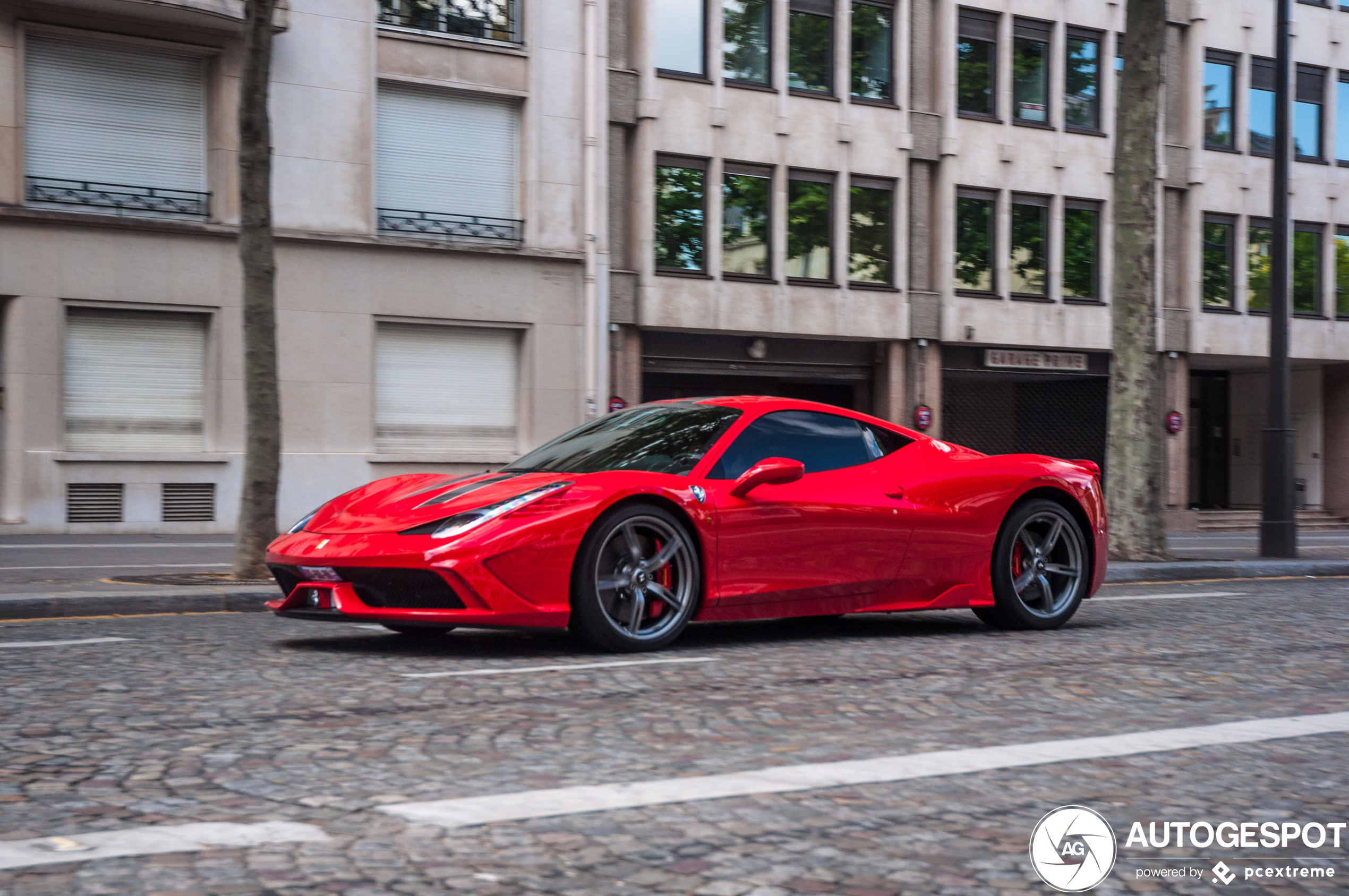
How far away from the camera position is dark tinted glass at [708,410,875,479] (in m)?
7.61

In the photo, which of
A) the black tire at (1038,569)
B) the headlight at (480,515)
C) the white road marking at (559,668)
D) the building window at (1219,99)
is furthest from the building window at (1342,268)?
the headlight at (480,515)

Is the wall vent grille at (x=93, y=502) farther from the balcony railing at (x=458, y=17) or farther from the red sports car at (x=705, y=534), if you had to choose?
the red sports car at (x=705, y=534)

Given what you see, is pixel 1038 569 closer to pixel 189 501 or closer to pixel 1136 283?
pixel 1136 283

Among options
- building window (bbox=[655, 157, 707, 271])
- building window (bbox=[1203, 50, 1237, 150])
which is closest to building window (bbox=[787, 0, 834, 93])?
building window (bbox=[655, 157, 707, 271])

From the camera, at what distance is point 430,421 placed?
22.1 meters

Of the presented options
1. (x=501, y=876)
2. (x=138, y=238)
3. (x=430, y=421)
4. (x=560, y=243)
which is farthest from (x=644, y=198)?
(x=501, y=876)

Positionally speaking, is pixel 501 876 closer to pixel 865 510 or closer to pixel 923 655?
pixel 923 655

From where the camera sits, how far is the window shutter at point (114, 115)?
19.1 meters

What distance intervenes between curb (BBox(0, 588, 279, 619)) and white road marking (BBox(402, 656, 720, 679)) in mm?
3291

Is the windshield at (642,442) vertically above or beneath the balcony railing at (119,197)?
beneath

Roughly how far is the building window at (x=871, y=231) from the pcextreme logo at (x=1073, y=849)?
73.9ft

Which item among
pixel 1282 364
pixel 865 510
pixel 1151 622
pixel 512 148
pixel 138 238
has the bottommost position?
pixel 1151 622

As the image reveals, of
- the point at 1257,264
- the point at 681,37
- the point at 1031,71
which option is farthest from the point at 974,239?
Answer: the point at 1257,264

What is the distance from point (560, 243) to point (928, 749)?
18.4 meters
